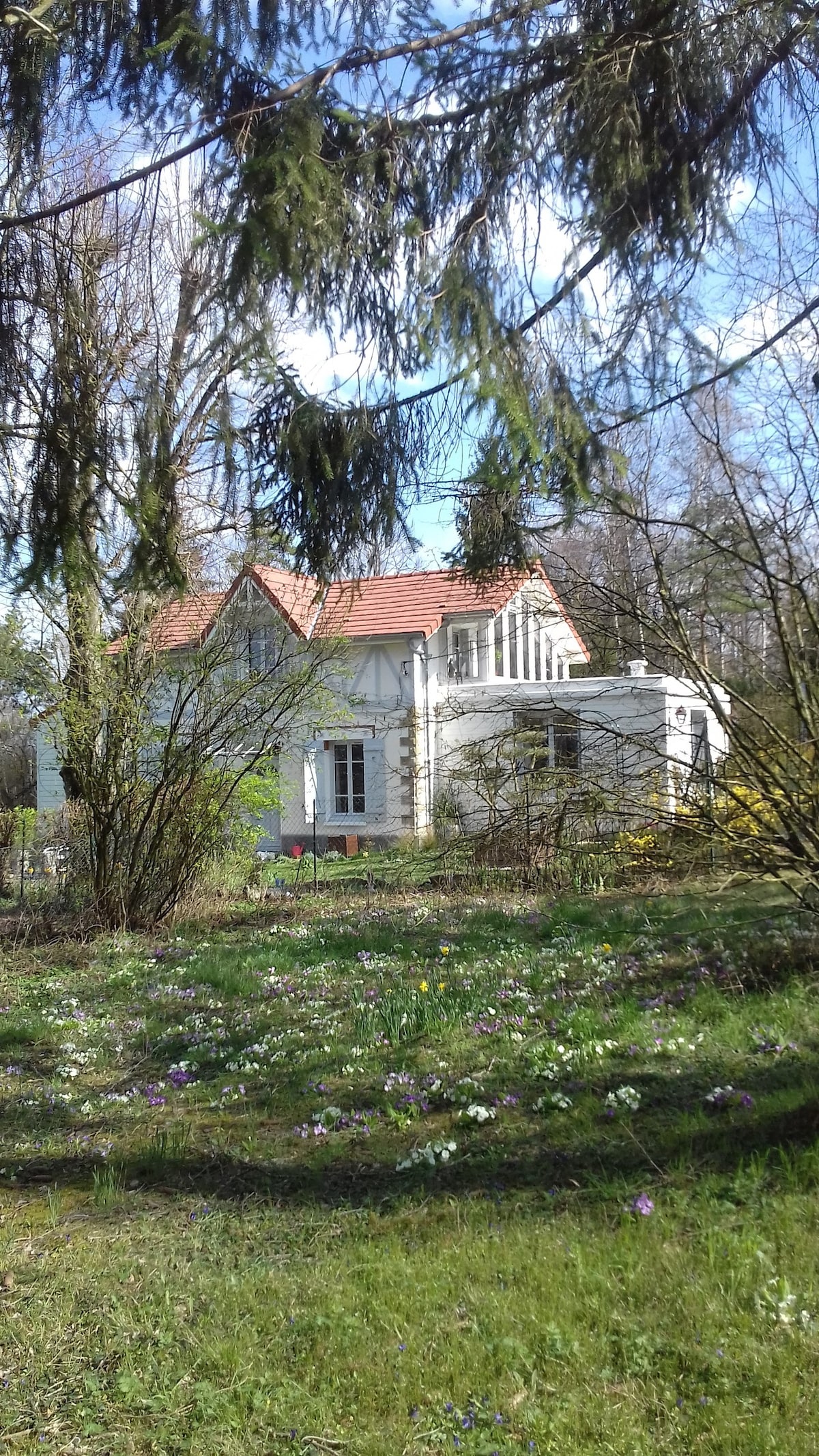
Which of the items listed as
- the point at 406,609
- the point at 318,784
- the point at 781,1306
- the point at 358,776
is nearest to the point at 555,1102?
the point at 781,1306

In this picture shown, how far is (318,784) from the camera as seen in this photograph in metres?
20.6

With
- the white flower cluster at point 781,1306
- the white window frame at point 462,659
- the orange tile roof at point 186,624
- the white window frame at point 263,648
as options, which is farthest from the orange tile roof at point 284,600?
the white window frame at point 462,659

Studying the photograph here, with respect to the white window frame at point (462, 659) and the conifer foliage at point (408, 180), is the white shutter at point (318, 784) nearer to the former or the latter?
the white window frame at point (462, 659)

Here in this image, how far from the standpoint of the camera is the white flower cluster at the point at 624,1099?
4.23 m

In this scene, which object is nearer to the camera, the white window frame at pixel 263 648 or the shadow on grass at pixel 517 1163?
the shadow on grass at pixel 517 1163

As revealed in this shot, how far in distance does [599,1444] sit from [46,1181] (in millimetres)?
2720

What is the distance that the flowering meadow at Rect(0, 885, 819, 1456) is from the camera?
256 centimetres

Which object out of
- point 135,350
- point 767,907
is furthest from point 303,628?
point 135,350

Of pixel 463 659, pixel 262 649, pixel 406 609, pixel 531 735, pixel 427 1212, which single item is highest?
pixel 406 609

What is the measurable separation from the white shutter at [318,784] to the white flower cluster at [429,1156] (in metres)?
16.0

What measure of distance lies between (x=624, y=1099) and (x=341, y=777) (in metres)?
16.7

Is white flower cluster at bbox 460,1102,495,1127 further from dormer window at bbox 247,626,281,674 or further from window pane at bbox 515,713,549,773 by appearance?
dormer window at bbox 247,626,281,674

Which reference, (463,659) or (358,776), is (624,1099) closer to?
(358,776)

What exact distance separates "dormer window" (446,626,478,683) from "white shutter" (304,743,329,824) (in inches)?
128
